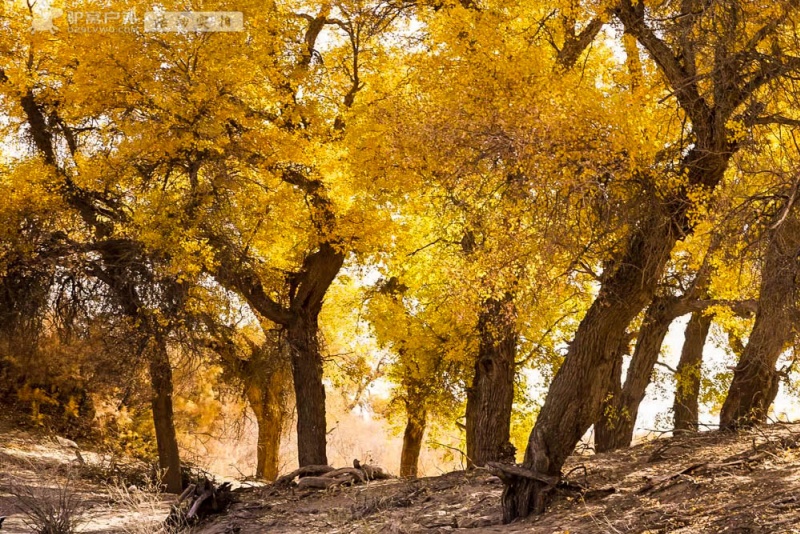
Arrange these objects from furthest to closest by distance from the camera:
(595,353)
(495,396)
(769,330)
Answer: (495,396), (769,330), (595,353)

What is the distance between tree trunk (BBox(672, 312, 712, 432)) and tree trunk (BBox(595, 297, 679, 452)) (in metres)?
1.20

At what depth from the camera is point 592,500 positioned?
8141mm

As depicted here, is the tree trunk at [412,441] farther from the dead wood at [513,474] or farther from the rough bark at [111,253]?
the dead wood at [513,474]

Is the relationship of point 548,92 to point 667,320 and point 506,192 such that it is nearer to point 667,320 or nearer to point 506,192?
point 506,192

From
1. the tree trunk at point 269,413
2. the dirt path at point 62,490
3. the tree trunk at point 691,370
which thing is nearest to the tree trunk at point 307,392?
the dirt path at point 62,490

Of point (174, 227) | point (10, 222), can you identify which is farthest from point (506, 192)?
point (10, 222)

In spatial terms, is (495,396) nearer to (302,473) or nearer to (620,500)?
(302,473)

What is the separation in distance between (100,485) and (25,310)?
2936 mm

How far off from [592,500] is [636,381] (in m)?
6.44

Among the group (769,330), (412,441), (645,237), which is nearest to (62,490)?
(645,237)

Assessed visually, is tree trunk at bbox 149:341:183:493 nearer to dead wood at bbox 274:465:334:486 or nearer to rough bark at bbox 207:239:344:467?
rough bark at bbox 207:239:344:467

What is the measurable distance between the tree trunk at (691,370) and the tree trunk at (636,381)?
1.20 m

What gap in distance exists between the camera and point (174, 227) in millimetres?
11852

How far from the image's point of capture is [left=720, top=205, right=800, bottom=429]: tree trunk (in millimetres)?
8188
